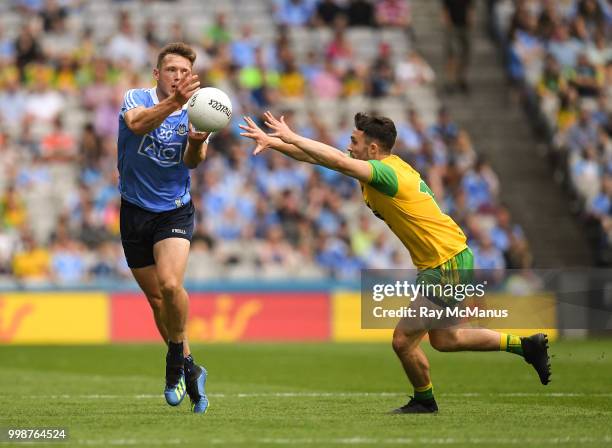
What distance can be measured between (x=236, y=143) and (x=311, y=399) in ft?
41.4

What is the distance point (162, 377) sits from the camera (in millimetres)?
14250

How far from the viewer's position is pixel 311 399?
1141 centimetres

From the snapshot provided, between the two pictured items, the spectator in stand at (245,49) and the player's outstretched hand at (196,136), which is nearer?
the player's outstretched hand at (196,136)

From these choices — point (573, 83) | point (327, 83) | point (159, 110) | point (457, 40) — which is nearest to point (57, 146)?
point (327, 83)

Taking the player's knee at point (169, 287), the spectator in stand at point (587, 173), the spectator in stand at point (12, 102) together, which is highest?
the spectator in stand at point (12, 102)

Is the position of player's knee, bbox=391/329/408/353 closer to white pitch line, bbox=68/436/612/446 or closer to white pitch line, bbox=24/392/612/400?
white pitch line, bbox=68/436/612/446

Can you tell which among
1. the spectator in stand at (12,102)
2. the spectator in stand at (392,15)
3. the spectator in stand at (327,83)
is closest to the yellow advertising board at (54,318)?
the spectator in stand at (12,102)

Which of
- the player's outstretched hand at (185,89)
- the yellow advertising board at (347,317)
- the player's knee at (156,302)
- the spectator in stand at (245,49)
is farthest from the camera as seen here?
the spectator in stand at (245,49)

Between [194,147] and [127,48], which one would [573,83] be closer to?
[127,48]

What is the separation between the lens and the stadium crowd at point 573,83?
23.9 m

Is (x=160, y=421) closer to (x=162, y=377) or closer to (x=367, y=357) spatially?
(x=162, y=377)

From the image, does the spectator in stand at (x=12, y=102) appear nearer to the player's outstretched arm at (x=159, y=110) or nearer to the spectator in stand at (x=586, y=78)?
the spectator in stand at (x=586, y=78)

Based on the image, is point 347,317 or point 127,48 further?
point 127,48

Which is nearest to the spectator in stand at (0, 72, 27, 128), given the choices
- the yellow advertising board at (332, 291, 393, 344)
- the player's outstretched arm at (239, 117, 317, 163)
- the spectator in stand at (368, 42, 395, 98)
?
the spectator in stand at (368, 42, 395, 98)
